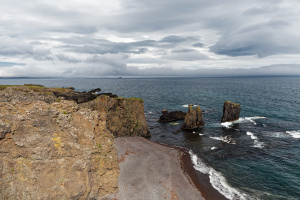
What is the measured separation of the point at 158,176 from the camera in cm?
3422

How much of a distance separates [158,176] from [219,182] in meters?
12.1

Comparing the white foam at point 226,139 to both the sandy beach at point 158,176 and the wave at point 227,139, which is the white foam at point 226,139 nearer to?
the wave at point 227,139

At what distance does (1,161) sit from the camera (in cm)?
1862

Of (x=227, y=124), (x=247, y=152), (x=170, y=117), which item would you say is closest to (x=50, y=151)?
(x=247, y=152)

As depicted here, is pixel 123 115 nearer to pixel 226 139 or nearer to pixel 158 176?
pixel 158 176

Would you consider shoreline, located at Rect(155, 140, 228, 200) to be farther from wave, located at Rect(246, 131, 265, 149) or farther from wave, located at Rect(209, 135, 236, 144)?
wave, located at Rect(246, 131, 265, 149)

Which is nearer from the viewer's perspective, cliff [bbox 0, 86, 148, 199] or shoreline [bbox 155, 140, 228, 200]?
cliff [bbox 0, 86, 148, 199]

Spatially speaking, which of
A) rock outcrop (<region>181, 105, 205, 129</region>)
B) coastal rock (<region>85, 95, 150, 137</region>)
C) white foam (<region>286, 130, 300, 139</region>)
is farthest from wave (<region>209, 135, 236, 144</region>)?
coastal rock (<region>85, 95, 150, 137</region>)

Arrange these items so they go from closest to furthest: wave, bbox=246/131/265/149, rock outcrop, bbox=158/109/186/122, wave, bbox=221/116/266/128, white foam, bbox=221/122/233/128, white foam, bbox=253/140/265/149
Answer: white foam, bbox=253/140/265/149
wave, bbox=246/131/265/149
white foam, bbox=221/122/233/128
wave, bbox=221/116/266/128
rock outcrop, bbox=158/109/186/122

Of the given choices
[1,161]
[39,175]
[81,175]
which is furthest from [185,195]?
[1,161]

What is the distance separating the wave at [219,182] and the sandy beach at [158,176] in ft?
3.68

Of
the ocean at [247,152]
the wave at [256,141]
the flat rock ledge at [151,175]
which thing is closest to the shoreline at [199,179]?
the flat rock ledge at [151,175]

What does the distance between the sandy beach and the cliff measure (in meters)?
6.71

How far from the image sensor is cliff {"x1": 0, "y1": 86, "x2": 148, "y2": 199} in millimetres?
18984
